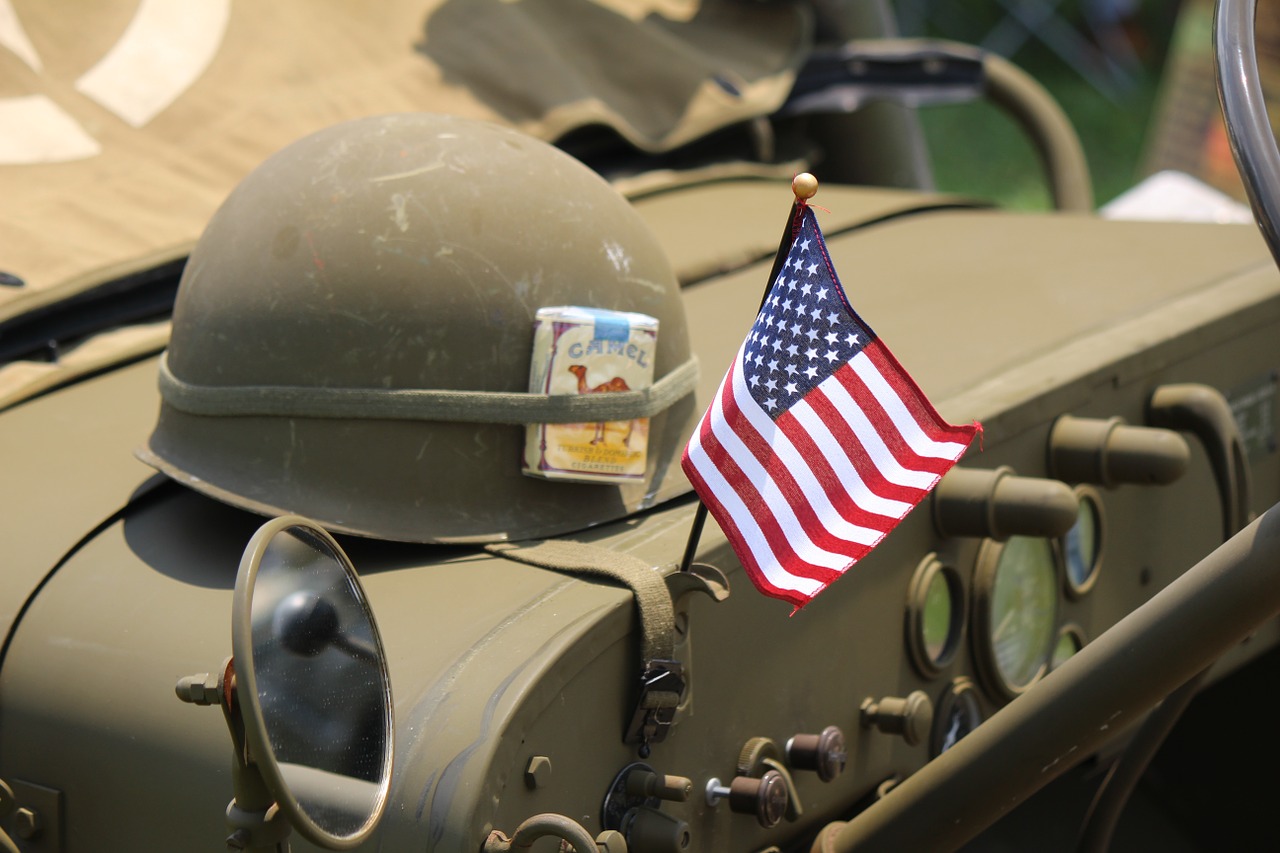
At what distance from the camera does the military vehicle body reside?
59.1 inches

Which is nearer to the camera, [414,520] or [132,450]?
[414,520]

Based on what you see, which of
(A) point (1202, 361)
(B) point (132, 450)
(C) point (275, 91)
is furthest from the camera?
(C) point (275, 91)


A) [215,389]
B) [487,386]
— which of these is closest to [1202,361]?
[487,386]

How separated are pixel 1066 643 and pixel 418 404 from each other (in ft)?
3.36

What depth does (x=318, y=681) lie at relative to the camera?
1.38m

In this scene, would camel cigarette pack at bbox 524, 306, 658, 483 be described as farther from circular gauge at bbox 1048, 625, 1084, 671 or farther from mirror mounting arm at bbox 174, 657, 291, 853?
circular gauge at bbox 1048, 625, 1084, 671

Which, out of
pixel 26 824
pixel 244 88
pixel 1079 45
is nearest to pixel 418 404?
pixel 26 824

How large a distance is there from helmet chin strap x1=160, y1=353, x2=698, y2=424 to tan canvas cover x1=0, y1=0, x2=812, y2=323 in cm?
57

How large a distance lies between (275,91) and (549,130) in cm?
47

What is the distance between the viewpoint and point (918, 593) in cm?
198

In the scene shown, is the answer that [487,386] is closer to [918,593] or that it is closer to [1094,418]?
[918,593]

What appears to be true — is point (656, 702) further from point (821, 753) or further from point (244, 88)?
point (244, 88)

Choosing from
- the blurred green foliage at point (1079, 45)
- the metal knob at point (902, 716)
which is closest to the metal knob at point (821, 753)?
the metal knob at point (902, 716)

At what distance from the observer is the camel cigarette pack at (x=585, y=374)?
5.57ft
